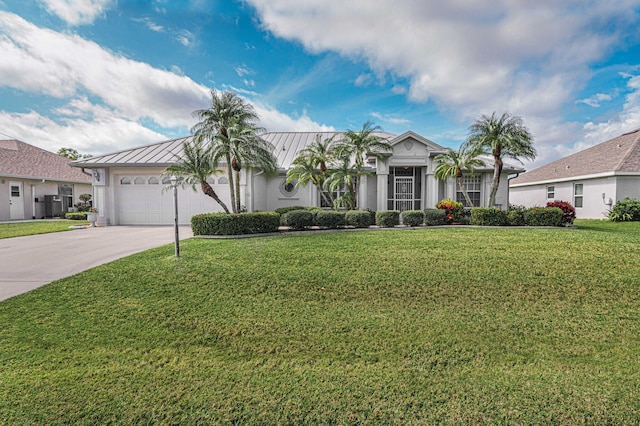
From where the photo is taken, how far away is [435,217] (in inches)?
492

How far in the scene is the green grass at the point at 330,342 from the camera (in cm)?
272

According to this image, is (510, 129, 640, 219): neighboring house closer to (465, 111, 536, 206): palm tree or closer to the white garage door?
(465, 111, 536, 206): palm tree

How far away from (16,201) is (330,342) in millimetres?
25600

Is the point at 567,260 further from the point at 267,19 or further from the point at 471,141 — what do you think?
the point at 267,19

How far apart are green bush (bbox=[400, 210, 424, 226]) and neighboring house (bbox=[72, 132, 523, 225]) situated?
2816 mm

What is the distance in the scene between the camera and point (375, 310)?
472 centimetres

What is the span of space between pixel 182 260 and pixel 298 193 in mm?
9759

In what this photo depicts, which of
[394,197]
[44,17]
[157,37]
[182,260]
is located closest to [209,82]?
[157,37]

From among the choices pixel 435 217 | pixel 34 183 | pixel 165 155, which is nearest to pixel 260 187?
pixel 165 155

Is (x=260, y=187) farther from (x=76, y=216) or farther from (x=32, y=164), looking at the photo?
(x=32, y=164)

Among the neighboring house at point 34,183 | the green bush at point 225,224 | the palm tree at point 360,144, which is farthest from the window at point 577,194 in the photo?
the neighboring house at point 34,183

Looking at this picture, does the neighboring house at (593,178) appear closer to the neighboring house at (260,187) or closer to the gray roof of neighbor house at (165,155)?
the gray roof of neighbor house at (165,155)

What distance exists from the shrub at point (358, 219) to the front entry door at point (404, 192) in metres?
4.96

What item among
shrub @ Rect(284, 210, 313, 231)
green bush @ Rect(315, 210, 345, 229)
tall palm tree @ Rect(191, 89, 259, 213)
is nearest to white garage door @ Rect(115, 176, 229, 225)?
tall palm tree @ Rect(191, 89, 259, 213)
